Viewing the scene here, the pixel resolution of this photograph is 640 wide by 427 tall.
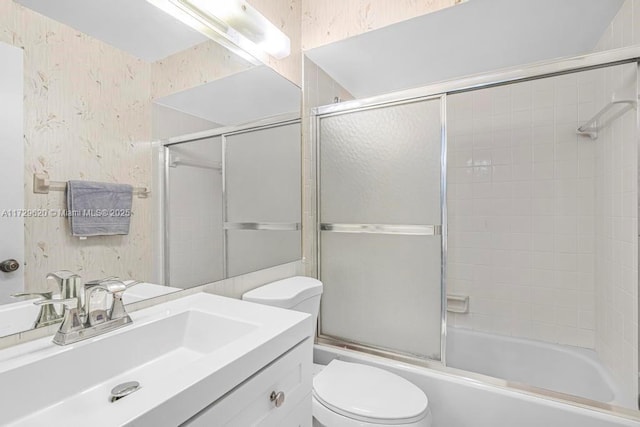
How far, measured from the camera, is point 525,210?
7.06 ft

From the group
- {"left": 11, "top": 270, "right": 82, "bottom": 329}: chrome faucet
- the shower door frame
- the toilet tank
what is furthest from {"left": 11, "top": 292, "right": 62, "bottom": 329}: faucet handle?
the shower door frame

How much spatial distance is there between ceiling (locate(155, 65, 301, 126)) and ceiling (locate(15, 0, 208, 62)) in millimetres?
158

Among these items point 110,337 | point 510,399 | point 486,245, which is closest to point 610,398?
point 510,399

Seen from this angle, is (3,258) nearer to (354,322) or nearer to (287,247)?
(287,247)

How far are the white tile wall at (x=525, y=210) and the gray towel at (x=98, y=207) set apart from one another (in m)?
2.17

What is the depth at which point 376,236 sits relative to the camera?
1.70 m

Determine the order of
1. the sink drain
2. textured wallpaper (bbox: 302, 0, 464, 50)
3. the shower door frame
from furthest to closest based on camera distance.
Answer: textured wallpaper (bbox: 302, 0, 464, 50) < the shower door frame < the sink drain

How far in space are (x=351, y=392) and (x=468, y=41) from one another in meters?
1.88

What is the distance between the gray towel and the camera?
832 mm

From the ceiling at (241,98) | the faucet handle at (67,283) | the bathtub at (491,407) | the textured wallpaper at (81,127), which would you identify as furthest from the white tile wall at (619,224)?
the faucet handle at (67,283)

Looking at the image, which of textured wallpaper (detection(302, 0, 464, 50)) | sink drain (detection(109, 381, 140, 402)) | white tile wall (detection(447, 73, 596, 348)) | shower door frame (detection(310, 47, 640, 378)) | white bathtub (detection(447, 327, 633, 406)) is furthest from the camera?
white tile wall (detection(447, 73, 596, 348))

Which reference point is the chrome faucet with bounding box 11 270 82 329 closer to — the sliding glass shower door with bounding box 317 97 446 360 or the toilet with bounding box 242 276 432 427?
the toilet with bounding box 242 276 432 427

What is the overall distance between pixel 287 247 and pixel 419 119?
972 mm

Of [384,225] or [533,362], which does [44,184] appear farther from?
[533,362]
